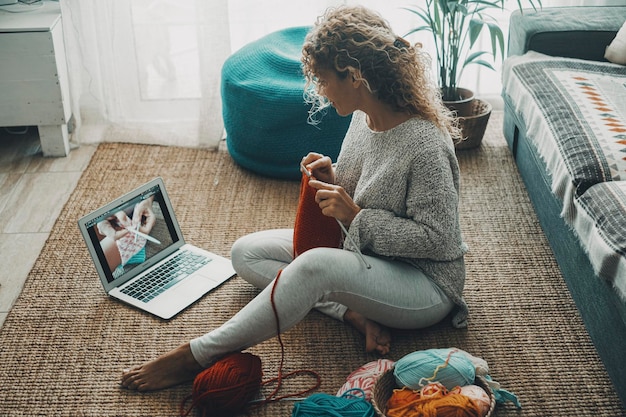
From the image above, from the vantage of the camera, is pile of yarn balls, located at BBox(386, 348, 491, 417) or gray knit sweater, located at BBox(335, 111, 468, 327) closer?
pile of yarn balls, located at BBox(386, 348, 491, 417)

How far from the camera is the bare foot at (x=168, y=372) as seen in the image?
1.78 metres

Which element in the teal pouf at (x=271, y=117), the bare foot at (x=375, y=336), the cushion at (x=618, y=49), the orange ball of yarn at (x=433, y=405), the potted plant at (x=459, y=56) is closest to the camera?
the orange ball of yarn at (x=433, y=405)

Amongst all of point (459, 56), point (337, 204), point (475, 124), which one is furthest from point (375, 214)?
point (459, 56)

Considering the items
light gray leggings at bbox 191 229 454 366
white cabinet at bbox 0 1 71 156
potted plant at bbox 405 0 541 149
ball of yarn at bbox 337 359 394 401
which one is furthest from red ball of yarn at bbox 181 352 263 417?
white cabinet at bbox 0 1 71 156

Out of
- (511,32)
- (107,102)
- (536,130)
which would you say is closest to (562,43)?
(511,32)

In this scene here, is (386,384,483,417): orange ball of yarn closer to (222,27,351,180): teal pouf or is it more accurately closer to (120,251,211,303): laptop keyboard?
(120,251,211,303): laptop keyboard

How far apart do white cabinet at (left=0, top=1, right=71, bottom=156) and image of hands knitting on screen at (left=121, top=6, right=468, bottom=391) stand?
4.71ft

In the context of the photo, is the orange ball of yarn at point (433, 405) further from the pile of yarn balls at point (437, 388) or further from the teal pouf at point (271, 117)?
the teal pouf at point (271, 117)

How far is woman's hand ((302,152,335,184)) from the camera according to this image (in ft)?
6.23

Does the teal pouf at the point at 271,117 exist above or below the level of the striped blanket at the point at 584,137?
below

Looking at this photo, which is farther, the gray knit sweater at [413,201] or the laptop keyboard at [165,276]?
the laptop keyboard at [165,276]

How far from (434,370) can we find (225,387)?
18.0 inches

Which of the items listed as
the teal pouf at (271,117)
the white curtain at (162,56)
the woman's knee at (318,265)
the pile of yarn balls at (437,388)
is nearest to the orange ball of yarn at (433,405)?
the pile of yarn balls at (437,388)

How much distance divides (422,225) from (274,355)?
19.9 inches
